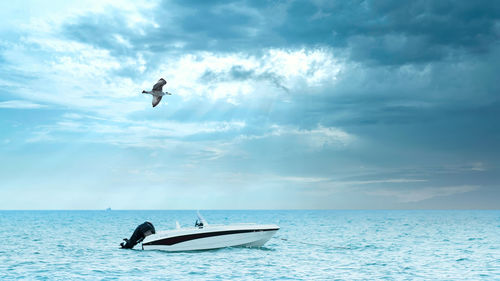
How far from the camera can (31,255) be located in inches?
1644

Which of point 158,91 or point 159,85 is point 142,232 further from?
point 159,85

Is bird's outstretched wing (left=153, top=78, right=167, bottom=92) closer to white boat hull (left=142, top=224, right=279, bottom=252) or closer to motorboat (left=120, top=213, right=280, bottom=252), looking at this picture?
motorboat (left=120, top=213, right=280, bottom=252)

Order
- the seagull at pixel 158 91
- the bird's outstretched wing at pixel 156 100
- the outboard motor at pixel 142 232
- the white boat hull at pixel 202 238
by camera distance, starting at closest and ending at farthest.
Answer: the bird's outstretched wing at pixel 156 100 → the seagull at pixel 158 91 → the white boat hull at pixel 202 238 → the outboard motor at pixel 142 232

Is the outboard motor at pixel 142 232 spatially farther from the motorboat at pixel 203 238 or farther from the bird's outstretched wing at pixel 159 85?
the bird's outstretched wing at pixel 159 85

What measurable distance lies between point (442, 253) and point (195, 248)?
20.5 meters

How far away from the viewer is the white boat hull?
38594 millimetres

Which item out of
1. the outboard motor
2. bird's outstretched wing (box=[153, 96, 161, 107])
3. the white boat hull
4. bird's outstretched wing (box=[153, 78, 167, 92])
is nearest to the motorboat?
the white boat hull

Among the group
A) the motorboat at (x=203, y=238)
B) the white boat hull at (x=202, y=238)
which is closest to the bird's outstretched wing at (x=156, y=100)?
the motorboat at (x=203, y=238)

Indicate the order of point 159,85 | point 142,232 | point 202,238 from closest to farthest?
point 159,85 < point 202,238 < point 142,232

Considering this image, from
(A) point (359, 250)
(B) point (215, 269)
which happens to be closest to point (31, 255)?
(B) point (215, 269)

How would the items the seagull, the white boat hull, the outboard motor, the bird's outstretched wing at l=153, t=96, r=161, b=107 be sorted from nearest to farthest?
the bird's outstretched wing at l=153, t=96, r=161, b=107, the seagull, the white boat hull, the outboard motor

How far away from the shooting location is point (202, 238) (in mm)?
38625

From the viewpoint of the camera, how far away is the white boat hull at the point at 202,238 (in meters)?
38.6

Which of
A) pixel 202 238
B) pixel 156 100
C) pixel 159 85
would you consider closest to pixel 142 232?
pixel 202 238
